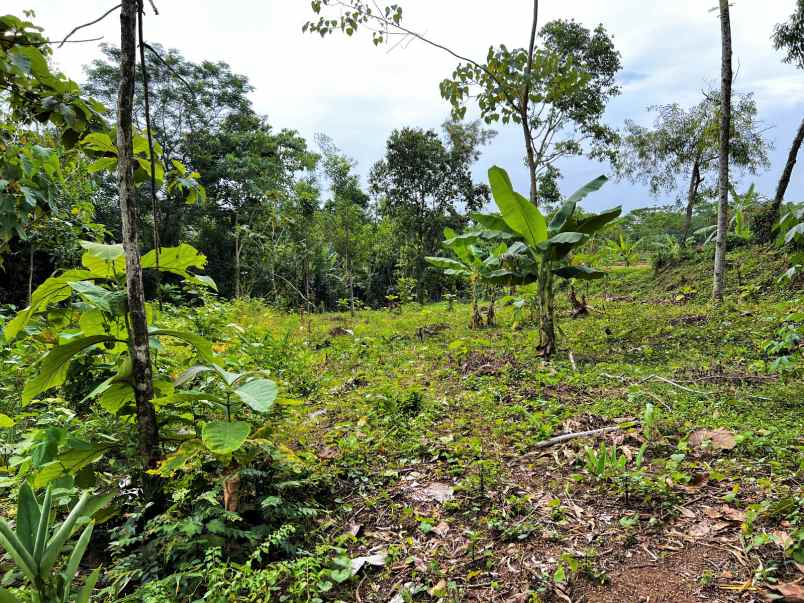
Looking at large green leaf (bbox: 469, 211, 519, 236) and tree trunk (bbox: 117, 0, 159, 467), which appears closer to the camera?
tree trunk (bbox: 117, 0, 159, 467)

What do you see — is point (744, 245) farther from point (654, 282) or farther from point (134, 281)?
point (134, 281)

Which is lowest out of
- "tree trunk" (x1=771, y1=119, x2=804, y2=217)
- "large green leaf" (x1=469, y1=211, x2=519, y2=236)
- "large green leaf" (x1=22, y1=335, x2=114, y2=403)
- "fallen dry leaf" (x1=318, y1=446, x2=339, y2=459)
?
"fallen dry leaf" (x1=318, y1=446, x2=339, y2=459)

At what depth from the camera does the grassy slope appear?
180 cm

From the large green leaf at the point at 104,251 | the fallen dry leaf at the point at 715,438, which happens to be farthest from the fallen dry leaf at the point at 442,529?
the large green leaf at the point at 104,251

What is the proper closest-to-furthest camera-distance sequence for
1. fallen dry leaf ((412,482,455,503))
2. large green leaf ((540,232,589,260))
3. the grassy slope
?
1. the grassy slope
2. fallen dry leaf ((412,482,455,503))
3. large green leaf ((540,232,589,260))

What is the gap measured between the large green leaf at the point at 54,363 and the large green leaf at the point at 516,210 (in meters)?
4.52

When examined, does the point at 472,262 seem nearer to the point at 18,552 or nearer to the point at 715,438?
the point at 715,438

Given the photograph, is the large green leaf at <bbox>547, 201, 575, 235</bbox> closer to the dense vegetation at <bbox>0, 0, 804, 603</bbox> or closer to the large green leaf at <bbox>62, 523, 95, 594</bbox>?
the dense vegetation at <bbox>0, 0, 804, 603</bbox>

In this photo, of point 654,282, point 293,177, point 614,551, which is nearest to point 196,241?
point 293,177

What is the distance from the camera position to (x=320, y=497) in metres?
2.45

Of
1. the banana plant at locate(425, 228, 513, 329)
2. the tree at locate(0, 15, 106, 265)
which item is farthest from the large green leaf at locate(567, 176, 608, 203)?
the tree at locate(0, 15, 106, 265)

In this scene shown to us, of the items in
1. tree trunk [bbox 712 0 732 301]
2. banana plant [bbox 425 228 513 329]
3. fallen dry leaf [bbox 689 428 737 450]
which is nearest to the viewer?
fallen dry leaf [bbox 689 428 737 450]

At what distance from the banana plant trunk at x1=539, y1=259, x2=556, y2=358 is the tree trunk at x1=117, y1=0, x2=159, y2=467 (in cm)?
452

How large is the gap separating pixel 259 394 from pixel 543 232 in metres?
4.43
